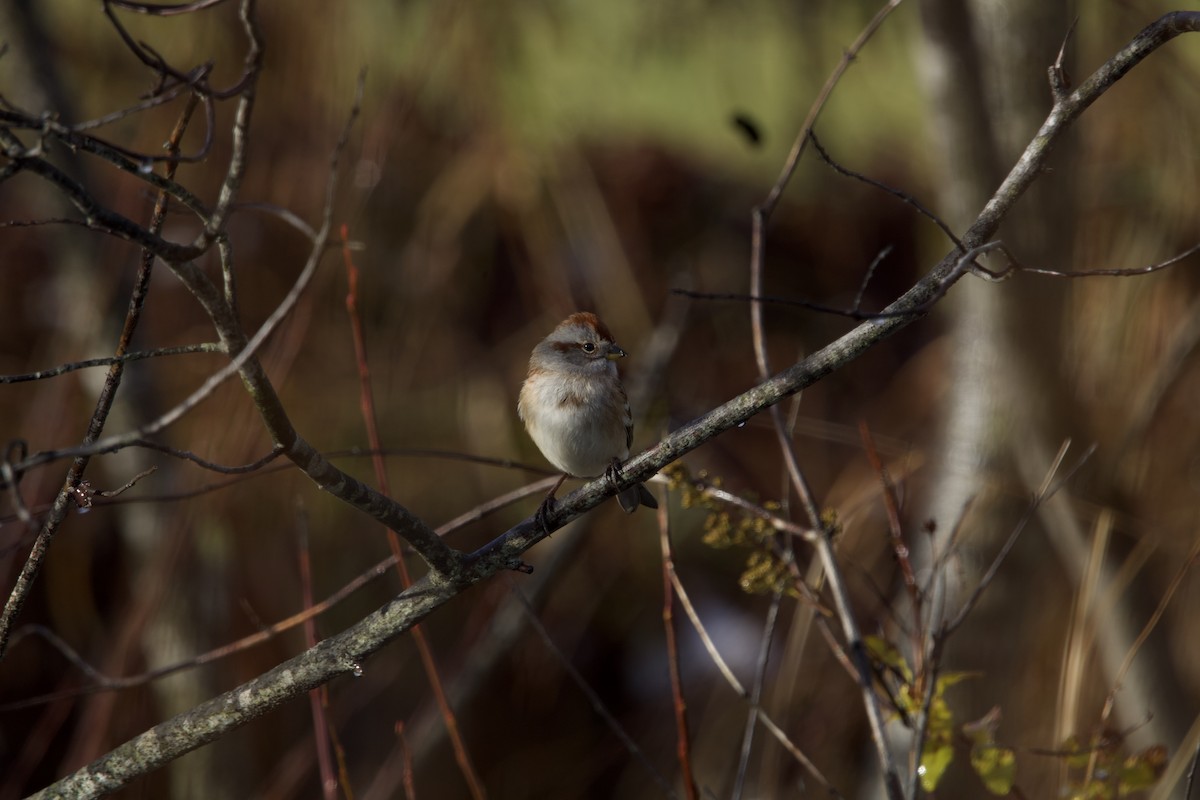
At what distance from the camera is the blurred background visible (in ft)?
10.3

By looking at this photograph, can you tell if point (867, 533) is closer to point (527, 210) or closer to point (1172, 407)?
point (1172, 407)

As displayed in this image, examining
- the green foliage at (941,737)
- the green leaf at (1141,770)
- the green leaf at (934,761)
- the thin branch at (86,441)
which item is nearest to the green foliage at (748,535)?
the green foliage at (941,737)

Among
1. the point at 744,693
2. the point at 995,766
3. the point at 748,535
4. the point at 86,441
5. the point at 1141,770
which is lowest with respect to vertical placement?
the point at 1141,770

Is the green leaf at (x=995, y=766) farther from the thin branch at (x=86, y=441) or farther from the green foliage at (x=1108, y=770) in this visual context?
the thin branch at (x=86, y=441)

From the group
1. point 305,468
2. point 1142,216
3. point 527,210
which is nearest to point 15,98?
point 527,210

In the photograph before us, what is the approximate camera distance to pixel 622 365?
15.1ft

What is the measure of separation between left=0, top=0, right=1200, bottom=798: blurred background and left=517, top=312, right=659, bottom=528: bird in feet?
0.48

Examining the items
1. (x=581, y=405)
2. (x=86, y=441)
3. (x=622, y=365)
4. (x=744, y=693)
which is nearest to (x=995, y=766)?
(x=744, y=693)

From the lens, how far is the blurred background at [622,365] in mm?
3141

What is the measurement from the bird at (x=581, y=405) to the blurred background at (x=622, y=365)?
0.15 meters

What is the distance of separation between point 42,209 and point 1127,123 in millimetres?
4002

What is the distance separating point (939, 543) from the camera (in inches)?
125

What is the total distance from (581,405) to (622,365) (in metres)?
1.92

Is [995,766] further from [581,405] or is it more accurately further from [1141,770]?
[581,405]
